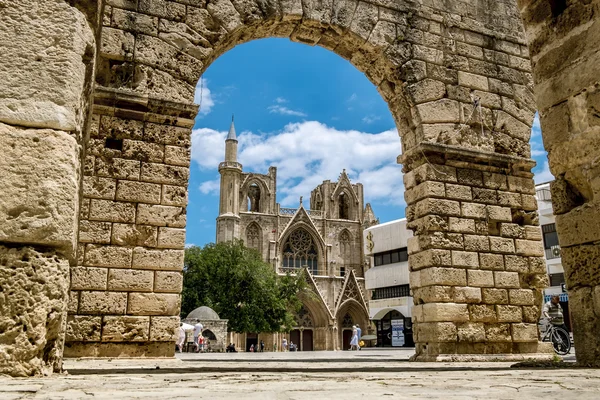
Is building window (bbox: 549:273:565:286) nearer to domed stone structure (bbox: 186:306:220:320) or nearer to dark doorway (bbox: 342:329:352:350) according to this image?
domed stone structure (bbox: 186:306:220:320)

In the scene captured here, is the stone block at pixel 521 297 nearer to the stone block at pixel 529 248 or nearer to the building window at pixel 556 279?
the stone block at pixel 529 248

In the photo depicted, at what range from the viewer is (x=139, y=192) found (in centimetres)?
640

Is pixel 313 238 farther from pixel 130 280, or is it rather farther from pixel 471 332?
pixel 130 280

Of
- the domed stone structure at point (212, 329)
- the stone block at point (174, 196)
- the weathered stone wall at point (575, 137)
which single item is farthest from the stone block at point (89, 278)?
the domed stone structure at point (212, 329)

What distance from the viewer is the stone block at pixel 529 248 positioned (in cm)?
805

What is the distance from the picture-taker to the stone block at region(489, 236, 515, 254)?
788 centimetres

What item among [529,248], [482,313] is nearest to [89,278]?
[482,313]

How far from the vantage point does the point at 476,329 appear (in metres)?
7.36

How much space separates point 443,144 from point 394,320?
2302 cm

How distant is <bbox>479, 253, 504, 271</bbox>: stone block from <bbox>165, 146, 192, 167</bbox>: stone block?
4398 millimetres

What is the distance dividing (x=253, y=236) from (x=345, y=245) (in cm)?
850

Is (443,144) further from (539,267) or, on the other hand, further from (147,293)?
(147,293)

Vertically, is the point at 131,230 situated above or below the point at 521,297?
above

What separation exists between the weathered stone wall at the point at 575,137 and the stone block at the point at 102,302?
4.57 metres
